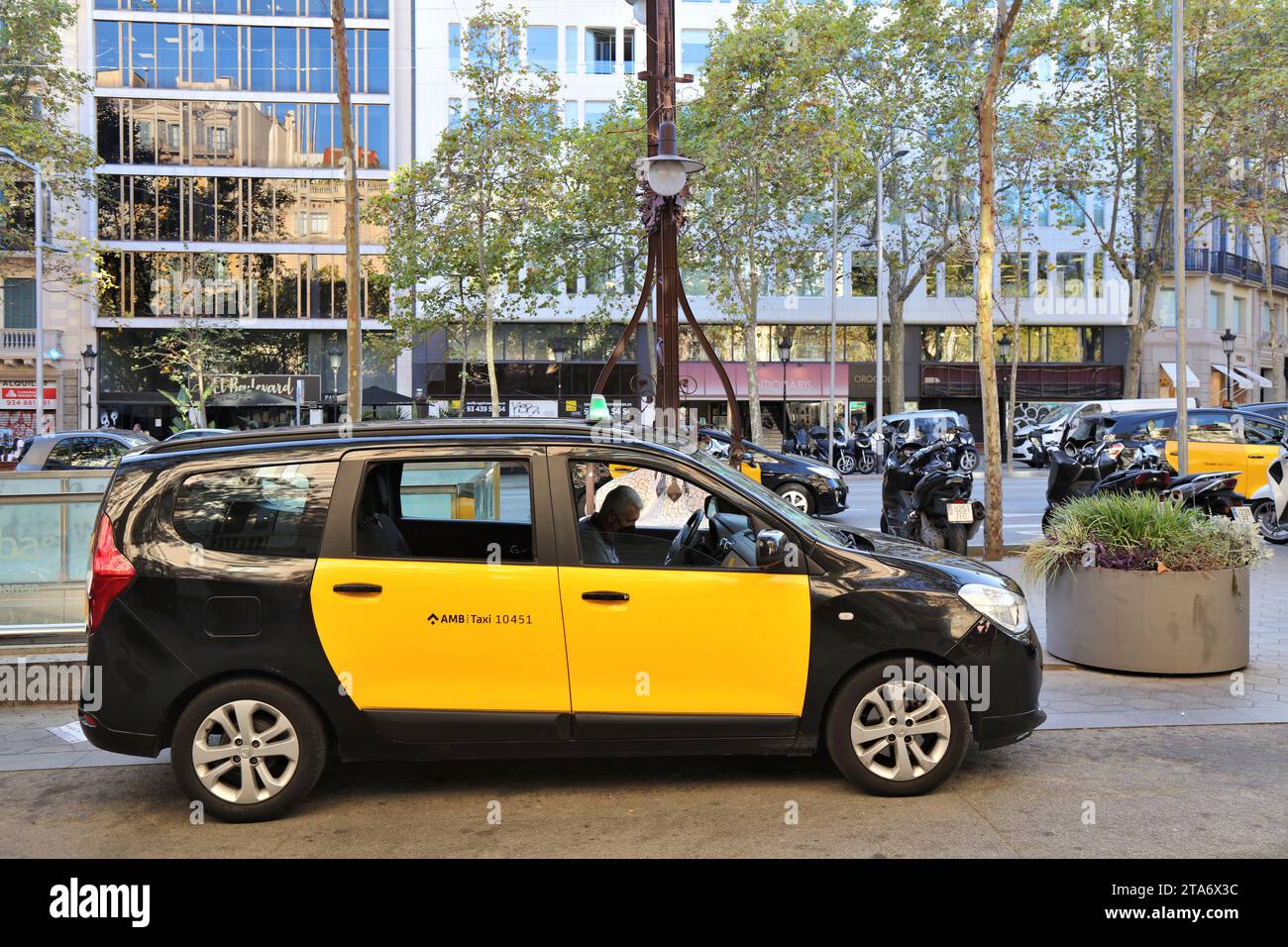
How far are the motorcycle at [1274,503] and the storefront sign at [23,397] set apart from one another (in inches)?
1700

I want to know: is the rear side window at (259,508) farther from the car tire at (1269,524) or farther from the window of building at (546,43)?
the window of building at (546,43)

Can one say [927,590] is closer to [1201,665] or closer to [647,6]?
[1201,665]

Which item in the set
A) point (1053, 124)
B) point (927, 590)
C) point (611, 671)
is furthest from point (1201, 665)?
point (1053, 124)

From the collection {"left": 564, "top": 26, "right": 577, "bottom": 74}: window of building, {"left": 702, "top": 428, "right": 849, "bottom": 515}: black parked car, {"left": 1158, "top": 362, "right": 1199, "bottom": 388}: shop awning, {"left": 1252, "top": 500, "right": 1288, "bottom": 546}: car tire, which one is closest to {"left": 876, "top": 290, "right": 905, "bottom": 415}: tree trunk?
{"left": 1158, "top": 362, "right": 1199, "bottom": 388}: shop awning

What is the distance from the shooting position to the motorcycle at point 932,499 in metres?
11.2

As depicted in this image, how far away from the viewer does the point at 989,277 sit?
38.1 feet

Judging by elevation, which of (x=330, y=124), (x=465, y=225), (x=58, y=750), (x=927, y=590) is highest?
(x=330, y=124)

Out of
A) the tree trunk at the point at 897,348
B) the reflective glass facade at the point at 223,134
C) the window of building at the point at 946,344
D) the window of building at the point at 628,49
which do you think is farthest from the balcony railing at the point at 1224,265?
the reflective glass facade at the point at 223,134

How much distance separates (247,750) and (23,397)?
151ft

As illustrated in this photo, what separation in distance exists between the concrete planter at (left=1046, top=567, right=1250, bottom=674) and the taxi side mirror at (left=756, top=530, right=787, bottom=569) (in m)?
3.39

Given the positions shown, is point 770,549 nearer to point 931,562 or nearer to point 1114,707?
point 931,562

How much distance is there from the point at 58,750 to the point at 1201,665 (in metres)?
6.78

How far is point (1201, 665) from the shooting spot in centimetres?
721
